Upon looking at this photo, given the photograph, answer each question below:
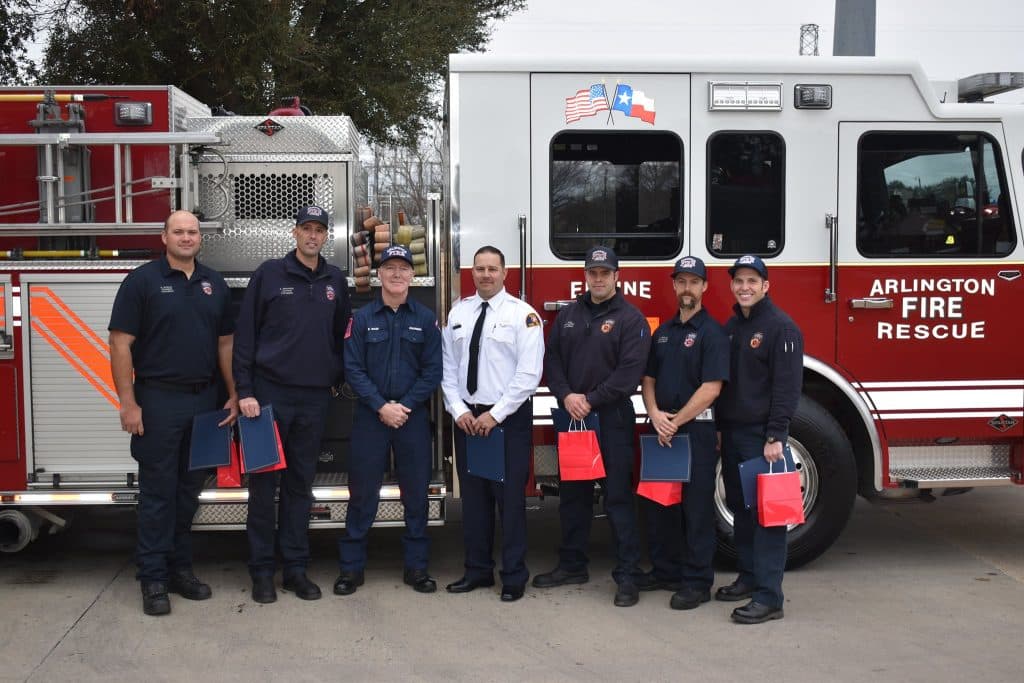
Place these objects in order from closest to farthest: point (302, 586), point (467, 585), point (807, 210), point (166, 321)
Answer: point (166, 321)
point (302, 586)
point (467, 585)
point (807, 210)

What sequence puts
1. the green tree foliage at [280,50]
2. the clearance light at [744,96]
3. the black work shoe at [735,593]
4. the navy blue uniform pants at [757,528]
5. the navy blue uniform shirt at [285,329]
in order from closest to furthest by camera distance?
the navy blue uniform pants at [757,528] < the navy blue uniform shirt at [285,329] < the black work shoe at [735,593] < the clearance light at [744,96] < the green tree foliage at [280,50]

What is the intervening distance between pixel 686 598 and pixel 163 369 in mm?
2869

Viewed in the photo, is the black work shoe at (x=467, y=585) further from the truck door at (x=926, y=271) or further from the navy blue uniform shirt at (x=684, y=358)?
the truck door at (x=926, y=271)

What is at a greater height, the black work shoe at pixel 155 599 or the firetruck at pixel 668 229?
the firetruck at pixel 668 229

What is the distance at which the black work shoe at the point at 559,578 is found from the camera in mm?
5895


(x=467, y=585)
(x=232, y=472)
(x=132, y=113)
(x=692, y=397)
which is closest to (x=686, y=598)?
(x=692, y=397)

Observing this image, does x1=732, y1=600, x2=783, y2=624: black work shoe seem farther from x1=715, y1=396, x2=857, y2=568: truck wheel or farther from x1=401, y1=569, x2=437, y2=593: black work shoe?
x1=401, y1=569, x2=437, y2=593: black work shoe

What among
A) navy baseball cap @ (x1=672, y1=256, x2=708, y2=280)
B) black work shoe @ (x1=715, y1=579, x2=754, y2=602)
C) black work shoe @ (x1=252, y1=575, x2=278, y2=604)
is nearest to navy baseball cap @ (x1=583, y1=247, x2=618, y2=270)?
navy baseball cap @ (x1=672, y1=256, x2=708, y2=280)

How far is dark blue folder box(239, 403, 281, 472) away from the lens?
5480 millimetres

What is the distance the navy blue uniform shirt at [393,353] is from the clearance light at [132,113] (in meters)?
1.72

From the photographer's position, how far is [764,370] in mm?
5320

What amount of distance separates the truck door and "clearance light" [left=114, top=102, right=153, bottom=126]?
387 centimetres

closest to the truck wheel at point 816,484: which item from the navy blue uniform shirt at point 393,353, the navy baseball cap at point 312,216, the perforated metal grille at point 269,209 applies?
the navy blue uniform shirt at point 393,353

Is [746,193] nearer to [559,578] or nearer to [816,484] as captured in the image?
[816,484]
